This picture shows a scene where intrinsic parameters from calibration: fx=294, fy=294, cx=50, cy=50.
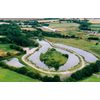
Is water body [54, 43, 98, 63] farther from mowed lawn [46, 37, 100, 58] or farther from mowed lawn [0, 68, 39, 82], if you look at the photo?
mowed lawn [0, 68, 39, 82]

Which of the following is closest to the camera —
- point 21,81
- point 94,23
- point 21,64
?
point 21,81

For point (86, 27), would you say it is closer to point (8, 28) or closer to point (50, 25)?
point (50, 25)

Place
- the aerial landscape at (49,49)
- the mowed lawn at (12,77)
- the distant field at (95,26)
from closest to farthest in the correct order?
the mowed lawn at (12,77), the aerial landscape at (49,49), the distant field at (95,26)

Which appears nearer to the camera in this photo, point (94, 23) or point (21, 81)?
point (21, 81)

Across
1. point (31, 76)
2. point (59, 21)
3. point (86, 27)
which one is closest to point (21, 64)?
point (31, 76)

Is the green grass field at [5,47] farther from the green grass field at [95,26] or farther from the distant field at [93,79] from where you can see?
the green grass field at [95,26]

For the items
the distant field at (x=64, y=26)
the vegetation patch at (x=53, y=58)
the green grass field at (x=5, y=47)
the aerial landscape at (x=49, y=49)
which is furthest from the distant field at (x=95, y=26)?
the green grass field at (x=5, y=47)

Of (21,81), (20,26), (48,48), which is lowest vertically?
(21,81)

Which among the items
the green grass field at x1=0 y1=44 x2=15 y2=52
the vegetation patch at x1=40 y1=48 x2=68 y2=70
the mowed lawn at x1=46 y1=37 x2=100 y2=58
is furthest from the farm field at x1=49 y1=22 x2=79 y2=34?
the green grass field at x1=0 y1=44 x2=15 y2=52
